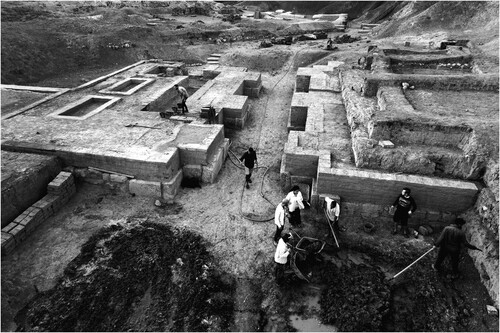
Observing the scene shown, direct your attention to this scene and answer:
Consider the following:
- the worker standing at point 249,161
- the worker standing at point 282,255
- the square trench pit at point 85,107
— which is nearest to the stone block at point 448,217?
the worker standing at point 282,255

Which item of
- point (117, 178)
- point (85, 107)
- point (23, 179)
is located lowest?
point (117, 178)

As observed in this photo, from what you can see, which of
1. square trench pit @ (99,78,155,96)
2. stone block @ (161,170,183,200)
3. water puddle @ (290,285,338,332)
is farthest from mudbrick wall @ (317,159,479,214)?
square trench pit @ (99,78,155,96)

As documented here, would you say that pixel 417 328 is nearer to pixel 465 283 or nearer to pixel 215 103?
pixel 465 283

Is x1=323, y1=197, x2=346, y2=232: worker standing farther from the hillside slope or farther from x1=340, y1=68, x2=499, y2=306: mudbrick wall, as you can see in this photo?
the hillside slope

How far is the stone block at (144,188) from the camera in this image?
7.50 m

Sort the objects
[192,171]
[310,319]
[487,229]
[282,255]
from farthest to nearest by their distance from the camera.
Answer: [192,171], [487,229], [282,255], [310,319]

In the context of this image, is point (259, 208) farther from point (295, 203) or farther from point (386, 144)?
point (386, 144)

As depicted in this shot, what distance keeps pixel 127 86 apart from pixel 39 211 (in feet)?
27.9

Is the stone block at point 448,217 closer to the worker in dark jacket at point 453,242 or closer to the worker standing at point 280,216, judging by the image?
the worker in dark jacket at point 453,242

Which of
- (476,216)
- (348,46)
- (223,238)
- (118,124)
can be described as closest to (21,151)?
(118,124)

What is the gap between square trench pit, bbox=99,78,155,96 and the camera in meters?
12.1

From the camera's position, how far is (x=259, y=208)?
7383mm

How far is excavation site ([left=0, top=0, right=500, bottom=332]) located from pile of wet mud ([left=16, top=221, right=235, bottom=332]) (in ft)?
0.09

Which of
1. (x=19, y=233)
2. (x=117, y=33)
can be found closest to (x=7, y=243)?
(x=19, y=233)
